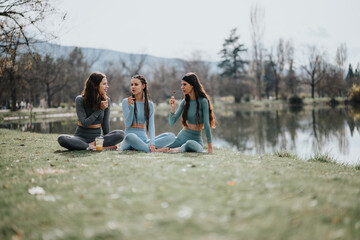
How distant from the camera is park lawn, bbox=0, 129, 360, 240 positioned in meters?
1.97

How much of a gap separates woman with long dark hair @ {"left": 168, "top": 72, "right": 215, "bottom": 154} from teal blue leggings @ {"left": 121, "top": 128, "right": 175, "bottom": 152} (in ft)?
0.80

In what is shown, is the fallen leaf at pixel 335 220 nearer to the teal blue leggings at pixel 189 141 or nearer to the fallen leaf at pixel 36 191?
the fallen leaf at pixel 36 191

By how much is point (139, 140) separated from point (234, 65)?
47322 mm

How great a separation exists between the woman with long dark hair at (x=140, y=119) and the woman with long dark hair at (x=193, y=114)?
394 millimetres

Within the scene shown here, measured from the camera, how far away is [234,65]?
50.6m

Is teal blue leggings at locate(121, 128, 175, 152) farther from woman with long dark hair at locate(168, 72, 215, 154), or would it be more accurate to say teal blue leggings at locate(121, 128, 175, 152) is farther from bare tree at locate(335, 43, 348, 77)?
bare tree at locate(335, 43, 348, 77)

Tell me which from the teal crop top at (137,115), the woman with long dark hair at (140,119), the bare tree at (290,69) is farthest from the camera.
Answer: the bare tree at (290,69)

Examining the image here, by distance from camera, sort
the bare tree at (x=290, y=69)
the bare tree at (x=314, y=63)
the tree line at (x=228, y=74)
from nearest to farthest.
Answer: the tree line at (x=228, y=74) → the bare tree at (x=314, y=63) → the bare tree at (x=290, y=69)

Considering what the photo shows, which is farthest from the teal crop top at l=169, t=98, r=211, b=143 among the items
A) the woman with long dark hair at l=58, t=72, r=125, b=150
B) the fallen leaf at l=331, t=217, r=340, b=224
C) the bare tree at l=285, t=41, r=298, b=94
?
the bare tree at l=285, t=41, r=298, b=94

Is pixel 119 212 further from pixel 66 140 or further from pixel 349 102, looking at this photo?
pixel 349 102

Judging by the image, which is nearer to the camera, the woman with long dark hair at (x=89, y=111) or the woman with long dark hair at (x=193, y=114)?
the woman with long dark hair at (x=193, y=114)

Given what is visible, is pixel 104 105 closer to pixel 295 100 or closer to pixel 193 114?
pixel 193 114

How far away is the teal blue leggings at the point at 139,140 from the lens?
575 centimetres

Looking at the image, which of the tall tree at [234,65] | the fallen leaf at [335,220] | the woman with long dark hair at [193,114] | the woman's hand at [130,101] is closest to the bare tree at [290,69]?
the tall tree at [234,65]
